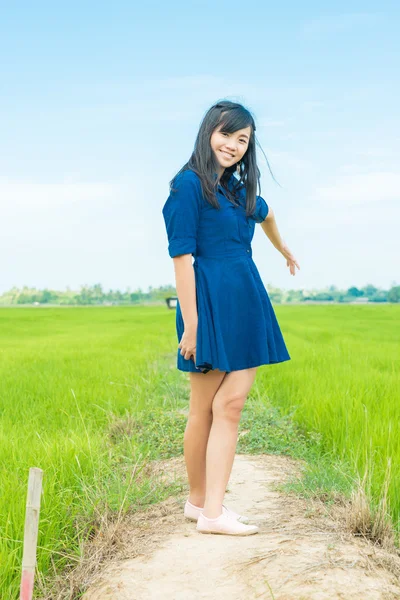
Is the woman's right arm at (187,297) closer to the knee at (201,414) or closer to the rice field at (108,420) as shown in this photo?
the knee at (201,414)

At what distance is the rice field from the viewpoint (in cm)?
264

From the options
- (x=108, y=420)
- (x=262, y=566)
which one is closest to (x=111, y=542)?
(x=262, y=566)

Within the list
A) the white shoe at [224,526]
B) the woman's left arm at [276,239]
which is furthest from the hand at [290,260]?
the white shoe at [224,526]

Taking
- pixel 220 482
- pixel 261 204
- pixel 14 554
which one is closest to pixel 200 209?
pixel 261 204

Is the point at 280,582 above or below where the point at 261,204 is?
below

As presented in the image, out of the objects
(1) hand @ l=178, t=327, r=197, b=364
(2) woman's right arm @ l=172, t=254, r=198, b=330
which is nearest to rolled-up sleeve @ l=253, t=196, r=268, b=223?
(2) woman's right arm @ l=172, t=254, r=198, b=330

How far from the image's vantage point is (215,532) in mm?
2490

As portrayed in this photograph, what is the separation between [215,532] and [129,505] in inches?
19.3

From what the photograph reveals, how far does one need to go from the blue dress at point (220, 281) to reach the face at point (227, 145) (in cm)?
11

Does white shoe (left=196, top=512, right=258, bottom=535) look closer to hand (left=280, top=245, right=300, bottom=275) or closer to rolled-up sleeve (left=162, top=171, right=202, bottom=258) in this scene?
rolled-up sleeve (left=162, top=171, right=202, bottom=258)

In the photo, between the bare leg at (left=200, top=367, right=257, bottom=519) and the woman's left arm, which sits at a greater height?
the woman's left arm

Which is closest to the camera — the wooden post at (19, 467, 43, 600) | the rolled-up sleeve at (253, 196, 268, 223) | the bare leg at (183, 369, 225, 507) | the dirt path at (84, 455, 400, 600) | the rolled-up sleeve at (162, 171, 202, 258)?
the wooden post at (19, 467, 43, 600)

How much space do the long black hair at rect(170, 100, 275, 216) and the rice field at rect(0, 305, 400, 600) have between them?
1.21 metres

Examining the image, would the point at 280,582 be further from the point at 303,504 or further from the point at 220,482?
the point at 303,504
